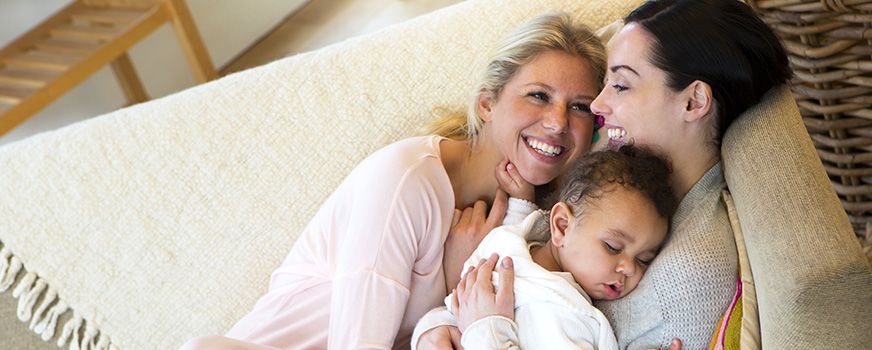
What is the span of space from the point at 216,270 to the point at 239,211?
0.49 feet

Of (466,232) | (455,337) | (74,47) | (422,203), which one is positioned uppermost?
(74,47)

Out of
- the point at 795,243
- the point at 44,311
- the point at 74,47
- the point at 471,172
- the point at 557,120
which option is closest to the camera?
the point at 795,243

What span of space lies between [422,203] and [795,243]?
2.34 feet

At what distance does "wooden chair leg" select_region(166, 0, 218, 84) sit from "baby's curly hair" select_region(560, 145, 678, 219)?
1968mm

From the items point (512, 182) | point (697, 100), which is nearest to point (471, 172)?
point (512, 182)

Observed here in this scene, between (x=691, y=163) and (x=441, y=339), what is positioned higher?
(x=691, y=163)

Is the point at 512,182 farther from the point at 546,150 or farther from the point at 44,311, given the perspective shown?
the point at 44,311

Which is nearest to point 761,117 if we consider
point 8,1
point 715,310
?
point 715,310

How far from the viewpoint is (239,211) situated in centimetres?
179

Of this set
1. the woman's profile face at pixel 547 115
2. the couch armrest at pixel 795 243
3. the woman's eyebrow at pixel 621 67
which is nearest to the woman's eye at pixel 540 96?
the woman's profile face at pixel 547 115

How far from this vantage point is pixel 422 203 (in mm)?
1479

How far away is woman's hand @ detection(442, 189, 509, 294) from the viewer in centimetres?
152

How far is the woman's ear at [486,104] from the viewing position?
163 cm

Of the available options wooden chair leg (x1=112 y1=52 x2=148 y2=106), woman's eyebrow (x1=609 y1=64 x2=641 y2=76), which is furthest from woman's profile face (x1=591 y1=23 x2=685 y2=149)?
wooden chair leg (x1=112 y1=52 x2=148 y2=106)
